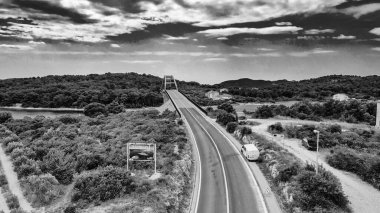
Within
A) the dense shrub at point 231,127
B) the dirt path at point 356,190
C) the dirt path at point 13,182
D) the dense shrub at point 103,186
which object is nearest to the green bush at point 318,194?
the dirt path at point 356,190

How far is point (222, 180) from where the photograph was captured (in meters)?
38.0

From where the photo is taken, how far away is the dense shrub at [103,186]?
29188 millimetres

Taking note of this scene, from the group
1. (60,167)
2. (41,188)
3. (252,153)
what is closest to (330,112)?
(252,153)

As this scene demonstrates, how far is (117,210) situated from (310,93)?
14085 cm

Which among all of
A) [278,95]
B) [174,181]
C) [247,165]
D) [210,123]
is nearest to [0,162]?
[174,181]

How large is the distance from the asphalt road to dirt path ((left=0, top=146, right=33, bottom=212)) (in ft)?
Result: 50.3

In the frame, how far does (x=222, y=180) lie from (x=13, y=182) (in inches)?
897

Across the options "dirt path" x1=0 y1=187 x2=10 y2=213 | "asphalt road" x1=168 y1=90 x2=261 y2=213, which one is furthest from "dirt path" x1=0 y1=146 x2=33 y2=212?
"asphalt road" x1=168 y1=90 x2=261 y2=213

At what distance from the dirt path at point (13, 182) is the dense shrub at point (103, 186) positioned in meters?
4.30

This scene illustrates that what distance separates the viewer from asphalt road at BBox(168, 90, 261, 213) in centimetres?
3094

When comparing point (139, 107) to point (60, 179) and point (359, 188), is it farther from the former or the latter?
point (359, 188)

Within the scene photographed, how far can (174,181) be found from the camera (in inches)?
1358

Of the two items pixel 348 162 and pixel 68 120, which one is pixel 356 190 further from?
pixel 68 120

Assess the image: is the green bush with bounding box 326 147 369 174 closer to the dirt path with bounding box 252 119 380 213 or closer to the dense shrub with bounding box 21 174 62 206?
the dirt path with bounding box 252 119 380 213
